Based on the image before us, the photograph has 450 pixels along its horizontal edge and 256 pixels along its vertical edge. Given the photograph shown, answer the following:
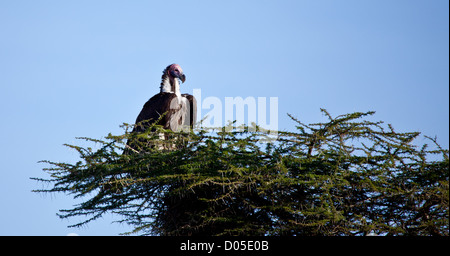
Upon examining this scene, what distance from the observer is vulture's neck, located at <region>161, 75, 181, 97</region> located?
1080 cm

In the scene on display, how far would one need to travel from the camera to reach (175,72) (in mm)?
10891

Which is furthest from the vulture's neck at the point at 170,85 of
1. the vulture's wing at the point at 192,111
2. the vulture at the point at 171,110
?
the vulture's wing at the point at 192,111

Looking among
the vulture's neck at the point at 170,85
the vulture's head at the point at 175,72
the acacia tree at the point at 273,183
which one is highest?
the vulture's head at the point at 175,72

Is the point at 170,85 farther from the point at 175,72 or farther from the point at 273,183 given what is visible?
the point at 273,183

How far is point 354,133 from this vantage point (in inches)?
279

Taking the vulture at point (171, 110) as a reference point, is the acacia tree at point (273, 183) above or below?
below

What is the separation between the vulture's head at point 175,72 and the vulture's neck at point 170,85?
0.07 metres

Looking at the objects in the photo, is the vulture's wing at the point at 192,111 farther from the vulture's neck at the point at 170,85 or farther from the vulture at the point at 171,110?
the vulture's neck at the point at 170,85

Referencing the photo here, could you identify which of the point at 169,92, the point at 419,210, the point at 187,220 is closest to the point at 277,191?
the point at 187,220

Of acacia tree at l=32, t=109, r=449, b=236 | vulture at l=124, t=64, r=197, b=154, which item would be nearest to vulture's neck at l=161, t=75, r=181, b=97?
vulture at l=124, t=64, r=197, b=154

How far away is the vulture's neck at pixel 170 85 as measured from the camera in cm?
1080

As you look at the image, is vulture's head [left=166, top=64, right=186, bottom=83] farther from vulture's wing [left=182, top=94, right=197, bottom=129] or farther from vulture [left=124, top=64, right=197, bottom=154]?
vulture's wing [left=182, top=94, right=197, bottom=129]

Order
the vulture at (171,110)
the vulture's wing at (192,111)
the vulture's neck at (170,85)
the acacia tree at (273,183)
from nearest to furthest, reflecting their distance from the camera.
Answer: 1. the acacia tree at (273,183)
2. the vulture at (171,110)
3. the vulture's wing at (192,111)
4. the vulture's neck at (170,85)

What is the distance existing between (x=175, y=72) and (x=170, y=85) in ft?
0.89
